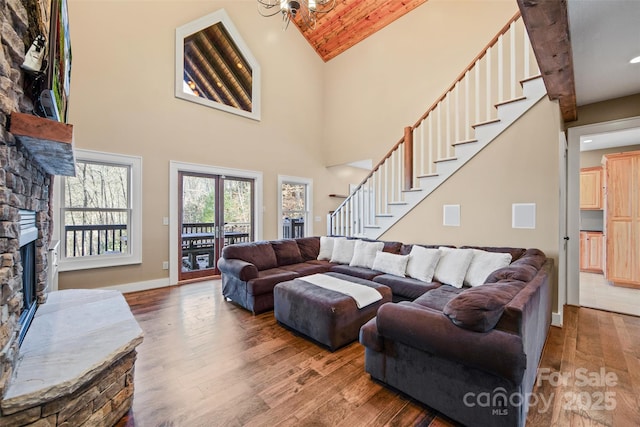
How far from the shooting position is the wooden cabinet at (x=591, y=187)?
18.2ft

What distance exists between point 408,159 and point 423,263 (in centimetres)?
179

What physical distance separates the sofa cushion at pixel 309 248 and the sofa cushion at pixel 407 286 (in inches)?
59.4

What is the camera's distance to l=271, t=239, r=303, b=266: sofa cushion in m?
4.32

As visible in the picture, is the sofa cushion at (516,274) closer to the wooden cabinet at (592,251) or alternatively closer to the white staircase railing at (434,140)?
the white staircase railing at (434,140)

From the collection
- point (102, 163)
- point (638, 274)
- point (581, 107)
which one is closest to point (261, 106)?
point (102, 163)

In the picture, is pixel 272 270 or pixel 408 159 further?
pixel 408 159

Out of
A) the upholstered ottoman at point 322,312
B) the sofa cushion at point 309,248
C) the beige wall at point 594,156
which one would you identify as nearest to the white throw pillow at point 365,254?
the sofa cushion at point 309,248

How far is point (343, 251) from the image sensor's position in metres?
4.46

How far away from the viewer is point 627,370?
218 cm

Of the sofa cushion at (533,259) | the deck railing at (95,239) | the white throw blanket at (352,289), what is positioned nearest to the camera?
the sofa cushion at (533,259)

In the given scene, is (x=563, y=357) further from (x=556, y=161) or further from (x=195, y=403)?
(x=195, y=403)

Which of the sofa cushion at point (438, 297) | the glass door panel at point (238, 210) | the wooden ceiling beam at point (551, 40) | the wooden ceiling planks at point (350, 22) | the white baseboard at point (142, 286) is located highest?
the wooden ceiling planks at point (350, 22)

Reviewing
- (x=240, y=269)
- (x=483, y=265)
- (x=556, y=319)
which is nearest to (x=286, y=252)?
(x=240, y=269)

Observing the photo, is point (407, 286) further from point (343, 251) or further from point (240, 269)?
point (240, 269)
